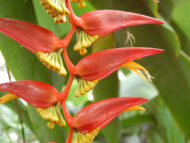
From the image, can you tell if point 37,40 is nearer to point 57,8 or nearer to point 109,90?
point 57,8

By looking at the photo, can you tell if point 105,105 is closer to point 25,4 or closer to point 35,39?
point 35,39

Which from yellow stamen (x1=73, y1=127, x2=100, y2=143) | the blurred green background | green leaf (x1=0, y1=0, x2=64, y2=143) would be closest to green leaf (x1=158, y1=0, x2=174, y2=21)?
the blurred green background

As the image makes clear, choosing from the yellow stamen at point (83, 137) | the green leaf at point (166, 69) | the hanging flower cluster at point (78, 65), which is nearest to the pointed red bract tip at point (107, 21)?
the hanging flower cluster at point (78, 65)

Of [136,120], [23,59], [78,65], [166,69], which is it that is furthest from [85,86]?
[136,120]

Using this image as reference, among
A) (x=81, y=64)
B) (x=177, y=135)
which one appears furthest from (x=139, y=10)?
(x=177, y=135)

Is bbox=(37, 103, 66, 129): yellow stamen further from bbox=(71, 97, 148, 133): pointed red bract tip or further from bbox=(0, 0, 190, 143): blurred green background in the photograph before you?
bbox=(0, 0, 190, 143): blurred green background

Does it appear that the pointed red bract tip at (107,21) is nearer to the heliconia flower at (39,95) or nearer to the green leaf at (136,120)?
the heliconia flower at (39,95)

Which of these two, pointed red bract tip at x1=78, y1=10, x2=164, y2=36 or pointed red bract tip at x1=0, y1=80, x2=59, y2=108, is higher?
pointed red bract tip at x1=78, y1=10, x2=164, y2=36
